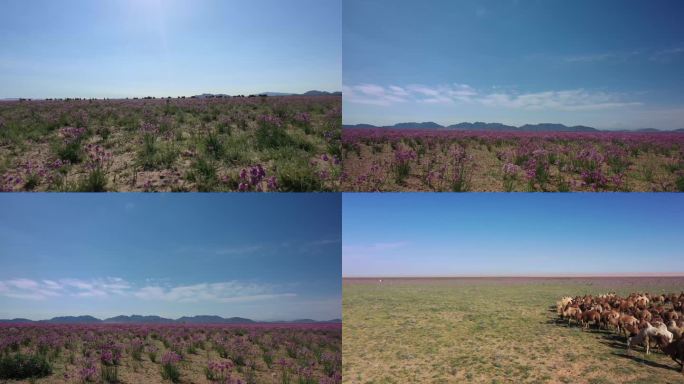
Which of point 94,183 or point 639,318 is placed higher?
point 94,183

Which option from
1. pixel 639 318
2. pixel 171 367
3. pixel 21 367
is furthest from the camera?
pixel 639 318

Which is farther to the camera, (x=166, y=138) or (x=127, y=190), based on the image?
(x=166, y=138)

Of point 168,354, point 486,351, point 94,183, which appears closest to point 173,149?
point 94,183

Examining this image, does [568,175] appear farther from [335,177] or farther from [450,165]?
[335,177]

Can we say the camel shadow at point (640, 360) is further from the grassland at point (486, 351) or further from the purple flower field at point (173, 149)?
the purple flower field at point (173, 149)

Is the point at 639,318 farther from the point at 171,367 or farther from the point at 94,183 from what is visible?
the point at 94,183

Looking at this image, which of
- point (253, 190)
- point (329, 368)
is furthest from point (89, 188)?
point (329, 368)
